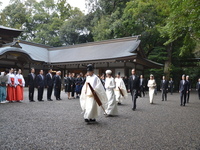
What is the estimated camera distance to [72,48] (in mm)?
25906

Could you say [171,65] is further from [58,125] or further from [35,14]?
[35,14]

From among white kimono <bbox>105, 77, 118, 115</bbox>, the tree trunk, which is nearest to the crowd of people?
white kimono <bbox>105, 77, 118, 115</bbox>

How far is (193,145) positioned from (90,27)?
31.0 m

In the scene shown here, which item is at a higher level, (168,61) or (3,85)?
(168,61)

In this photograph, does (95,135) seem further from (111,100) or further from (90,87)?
(111,100)

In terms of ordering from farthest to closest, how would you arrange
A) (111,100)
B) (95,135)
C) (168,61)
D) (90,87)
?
(168,61)
(111,100)
(90,87)
(95,135)

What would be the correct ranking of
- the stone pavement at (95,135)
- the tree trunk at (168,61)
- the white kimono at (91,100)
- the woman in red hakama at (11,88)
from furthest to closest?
1. the tree trunk at (168,61)
2. the woman in red hakama at (11,88)
3. the white kimono at (91,100)
4. the stone pavement at (95,135)

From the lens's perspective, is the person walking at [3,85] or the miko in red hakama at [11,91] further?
the miko in red hakama at [11,91]

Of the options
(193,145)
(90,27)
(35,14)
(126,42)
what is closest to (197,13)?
(193,145)

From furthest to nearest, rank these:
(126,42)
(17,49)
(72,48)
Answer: (72,48) < (126,42) < (17,49)

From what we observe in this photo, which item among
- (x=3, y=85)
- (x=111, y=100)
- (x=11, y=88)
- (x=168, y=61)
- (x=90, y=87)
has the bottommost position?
(x=111, y=100)

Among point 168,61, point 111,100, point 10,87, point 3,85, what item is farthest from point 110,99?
point 168,61

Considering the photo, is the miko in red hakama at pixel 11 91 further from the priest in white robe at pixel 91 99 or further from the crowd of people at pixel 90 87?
the priest in white robe at pixel 91 99

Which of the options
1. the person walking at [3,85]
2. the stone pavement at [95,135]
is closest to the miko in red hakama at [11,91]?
the person walking at [3,85]
